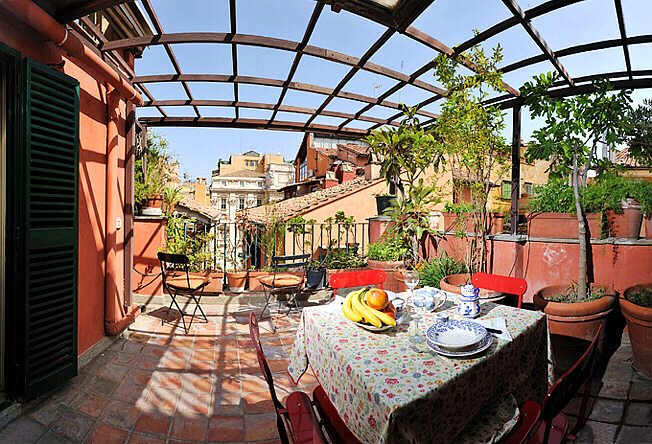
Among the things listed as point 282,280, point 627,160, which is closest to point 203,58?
point 282,280

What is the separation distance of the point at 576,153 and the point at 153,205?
16.1 feet

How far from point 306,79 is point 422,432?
12.2 feet

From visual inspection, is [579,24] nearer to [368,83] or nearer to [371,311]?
[368,83]

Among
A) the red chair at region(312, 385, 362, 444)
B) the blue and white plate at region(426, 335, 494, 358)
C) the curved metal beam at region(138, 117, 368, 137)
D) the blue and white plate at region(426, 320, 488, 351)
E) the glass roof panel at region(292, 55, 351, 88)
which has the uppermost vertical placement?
the glass roof panel at region(292, 55, 351, 88)

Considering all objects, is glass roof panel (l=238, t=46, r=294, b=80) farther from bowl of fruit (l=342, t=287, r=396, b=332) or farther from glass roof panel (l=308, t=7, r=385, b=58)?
bowl of fruit (l=342, t=287, r=396, b=332)

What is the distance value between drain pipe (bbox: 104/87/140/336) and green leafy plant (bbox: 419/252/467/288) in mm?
3332

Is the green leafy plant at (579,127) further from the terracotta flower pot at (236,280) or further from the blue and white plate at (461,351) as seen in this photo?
the terracotta flower pot at (236,280)

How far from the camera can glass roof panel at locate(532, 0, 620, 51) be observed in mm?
2549

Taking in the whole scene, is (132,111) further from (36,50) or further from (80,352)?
(80,352)

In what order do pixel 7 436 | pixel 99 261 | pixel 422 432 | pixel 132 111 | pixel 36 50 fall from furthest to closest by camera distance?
pixel 132 111, pixel 99 261, pixel 36 50, pixel 7 436, pixel 422 432

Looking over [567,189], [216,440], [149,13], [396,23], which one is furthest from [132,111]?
[567,189]

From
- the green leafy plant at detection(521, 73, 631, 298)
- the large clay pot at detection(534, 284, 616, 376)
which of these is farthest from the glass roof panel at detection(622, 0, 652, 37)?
the large clay pot at detection(534, 284, 616, 376)

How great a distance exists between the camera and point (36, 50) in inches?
86.4

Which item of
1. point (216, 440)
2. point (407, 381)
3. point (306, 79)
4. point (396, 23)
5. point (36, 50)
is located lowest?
point (216, 440)
